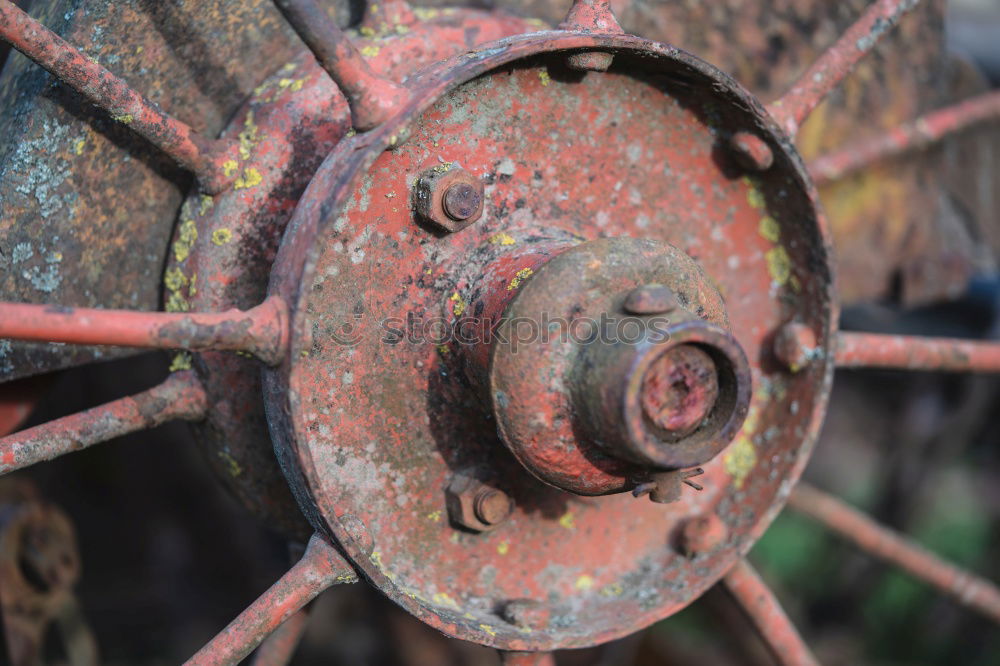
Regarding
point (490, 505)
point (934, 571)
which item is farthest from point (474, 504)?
point (934, 571)

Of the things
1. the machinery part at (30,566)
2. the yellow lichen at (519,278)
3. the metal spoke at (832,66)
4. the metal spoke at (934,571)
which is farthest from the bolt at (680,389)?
the machinery part at (30,566)

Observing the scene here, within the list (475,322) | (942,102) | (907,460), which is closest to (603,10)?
(475,322)

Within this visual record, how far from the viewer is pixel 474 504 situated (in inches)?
40.2

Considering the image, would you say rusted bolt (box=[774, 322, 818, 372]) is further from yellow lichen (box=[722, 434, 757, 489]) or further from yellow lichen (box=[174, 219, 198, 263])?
yellow lichen (box=[174, 219, 198, 263])

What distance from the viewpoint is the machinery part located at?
56.8 inches

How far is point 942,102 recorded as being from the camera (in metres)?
1.74

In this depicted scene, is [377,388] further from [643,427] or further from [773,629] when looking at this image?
[773,629]

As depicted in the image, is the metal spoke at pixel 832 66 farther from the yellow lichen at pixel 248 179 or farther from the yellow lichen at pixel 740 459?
the yellow lichen at pixel 248 179

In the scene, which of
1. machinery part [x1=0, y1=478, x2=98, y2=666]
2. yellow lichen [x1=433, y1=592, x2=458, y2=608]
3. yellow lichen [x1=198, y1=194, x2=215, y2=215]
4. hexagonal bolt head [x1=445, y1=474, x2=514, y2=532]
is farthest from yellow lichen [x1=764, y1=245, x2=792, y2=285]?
machinery part [x1=0, y1=478, x2=98, y2=666]

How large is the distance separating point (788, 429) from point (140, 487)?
168 centimetres

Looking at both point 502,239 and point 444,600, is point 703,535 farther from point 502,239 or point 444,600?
point 502,239

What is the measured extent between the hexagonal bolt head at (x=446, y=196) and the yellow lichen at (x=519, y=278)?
85mm

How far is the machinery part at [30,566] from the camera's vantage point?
144cm

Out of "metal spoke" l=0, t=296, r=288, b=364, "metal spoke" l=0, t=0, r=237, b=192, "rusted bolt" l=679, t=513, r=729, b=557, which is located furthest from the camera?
"rusted bolt" l=679, t=513, r=729, b=557
